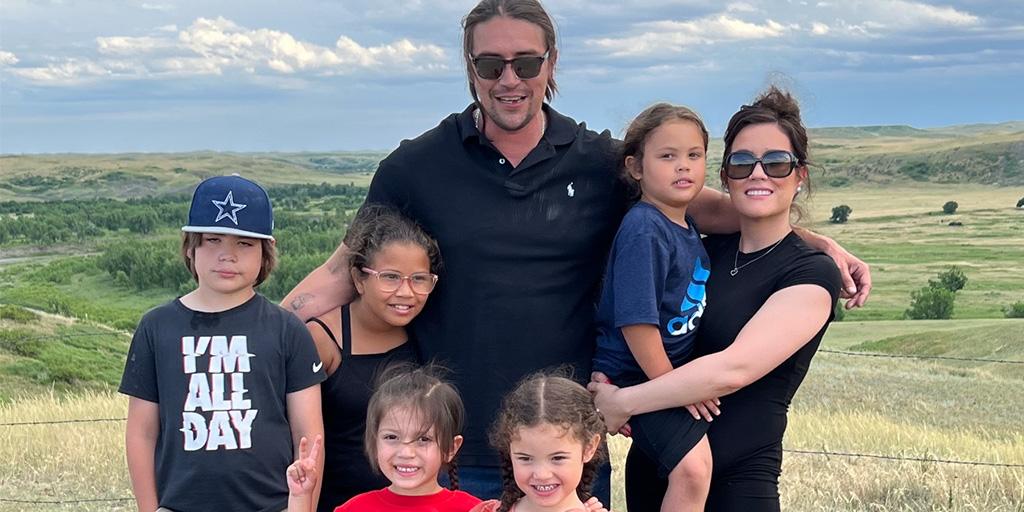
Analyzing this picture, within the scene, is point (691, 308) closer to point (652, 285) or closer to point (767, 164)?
point (652, 285)

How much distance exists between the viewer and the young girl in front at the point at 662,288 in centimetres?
342

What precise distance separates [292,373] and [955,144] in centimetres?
10815

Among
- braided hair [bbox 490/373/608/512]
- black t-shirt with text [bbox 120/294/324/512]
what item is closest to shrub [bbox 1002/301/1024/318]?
braided hair [bbox 490/373/608/512]

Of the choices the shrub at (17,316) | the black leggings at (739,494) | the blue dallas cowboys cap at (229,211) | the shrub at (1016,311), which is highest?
the blue dallas cowboys cap at (229,211)

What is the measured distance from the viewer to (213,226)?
347 cm

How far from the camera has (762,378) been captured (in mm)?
3451

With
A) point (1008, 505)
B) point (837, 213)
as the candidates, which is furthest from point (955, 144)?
point (1008, 505)

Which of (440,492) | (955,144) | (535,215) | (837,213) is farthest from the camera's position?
(955,144)

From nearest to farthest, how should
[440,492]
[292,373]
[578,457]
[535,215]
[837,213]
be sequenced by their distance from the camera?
1. [578,457]
2. [440,492]
3. [292,373]
4. [535,215]
5. [837,213]

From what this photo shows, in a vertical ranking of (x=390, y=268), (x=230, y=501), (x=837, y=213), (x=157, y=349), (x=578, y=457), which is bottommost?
(x=837, y=213)

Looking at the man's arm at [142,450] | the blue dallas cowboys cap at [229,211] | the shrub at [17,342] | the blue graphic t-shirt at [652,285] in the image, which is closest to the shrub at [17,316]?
the shrub at [17,342]

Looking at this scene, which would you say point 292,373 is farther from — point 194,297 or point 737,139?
point 737,139

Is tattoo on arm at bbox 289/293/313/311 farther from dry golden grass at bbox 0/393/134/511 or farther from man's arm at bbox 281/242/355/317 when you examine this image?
dry golden grass at bbox 0/393/134/511

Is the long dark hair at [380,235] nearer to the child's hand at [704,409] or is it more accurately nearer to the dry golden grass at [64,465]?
the child's hand at [704,409]
